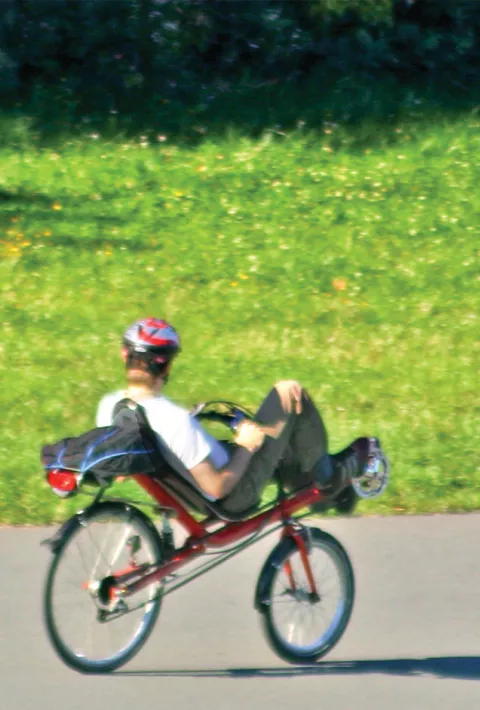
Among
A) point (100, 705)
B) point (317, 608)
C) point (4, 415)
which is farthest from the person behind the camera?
point (4, 415)

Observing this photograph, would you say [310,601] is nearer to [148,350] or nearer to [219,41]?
[148,350]

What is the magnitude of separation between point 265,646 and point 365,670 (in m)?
0.45

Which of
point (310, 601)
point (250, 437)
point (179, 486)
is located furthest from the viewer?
point (310, 601)

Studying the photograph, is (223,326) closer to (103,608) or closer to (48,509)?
(48,509)

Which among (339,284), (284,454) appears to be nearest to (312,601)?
(284,454)

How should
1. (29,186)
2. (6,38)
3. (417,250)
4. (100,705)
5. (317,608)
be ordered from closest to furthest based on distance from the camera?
(100,705) → (317,608) → (417,250) → (29,186) → (6,38)

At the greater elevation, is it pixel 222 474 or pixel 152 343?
pixel 152 343

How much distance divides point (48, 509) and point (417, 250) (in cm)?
498

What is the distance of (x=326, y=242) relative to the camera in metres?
11.5

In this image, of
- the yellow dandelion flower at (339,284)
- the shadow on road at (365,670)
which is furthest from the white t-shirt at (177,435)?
the yellow dandelion flower at (339,284)

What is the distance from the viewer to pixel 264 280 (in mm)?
10969

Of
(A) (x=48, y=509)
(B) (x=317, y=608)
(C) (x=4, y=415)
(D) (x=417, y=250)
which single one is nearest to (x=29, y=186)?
(D) (x=417, y=250)

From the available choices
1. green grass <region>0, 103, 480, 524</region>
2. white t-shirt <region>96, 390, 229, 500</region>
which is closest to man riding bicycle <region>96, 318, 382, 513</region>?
white t-shirt <region>96, 390, 229, 500</region>

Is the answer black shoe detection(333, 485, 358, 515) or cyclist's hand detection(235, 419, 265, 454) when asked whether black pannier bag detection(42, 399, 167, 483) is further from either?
black shoe detection(333, 485, 358, 515)
